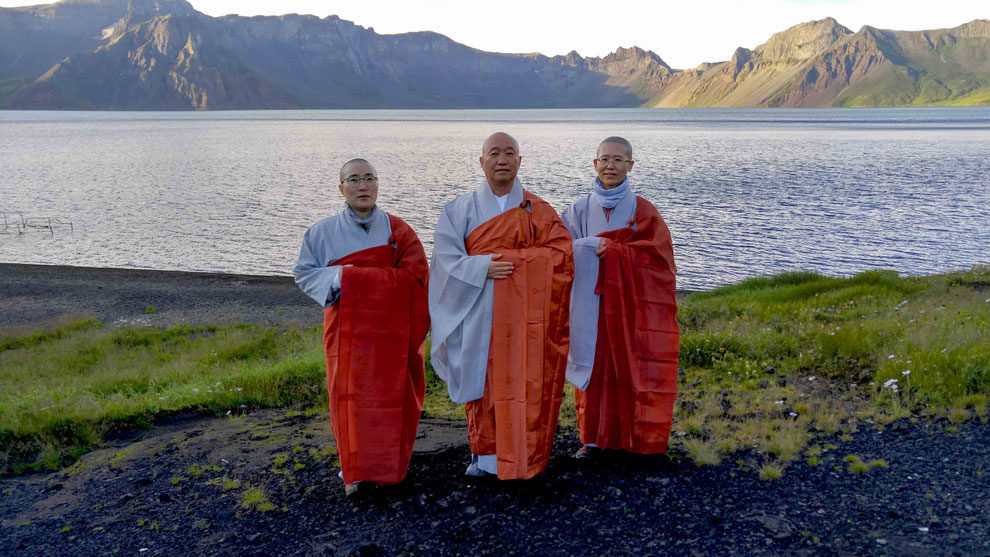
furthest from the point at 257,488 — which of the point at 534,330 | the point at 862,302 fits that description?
the point at 862,302

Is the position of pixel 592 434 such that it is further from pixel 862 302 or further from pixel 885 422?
pixel 862 302

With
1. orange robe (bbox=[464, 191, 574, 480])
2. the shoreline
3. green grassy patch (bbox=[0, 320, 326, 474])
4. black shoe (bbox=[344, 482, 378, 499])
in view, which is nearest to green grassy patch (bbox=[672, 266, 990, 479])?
orange robe (bbox=[464, 191, 574, 480])

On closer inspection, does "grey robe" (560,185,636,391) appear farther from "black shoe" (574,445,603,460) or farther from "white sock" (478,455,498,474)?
"white sock" (478,455,498,474)

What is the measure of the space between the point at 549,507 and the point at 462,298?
1.84 metres

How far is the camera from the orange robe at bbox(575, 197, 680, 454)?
6.32 m

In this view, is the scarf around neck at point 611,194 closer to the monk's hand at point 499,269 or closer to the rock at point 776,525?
the monk's hand at point 499,269

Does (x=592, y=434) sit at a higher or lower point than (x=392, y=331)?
lower

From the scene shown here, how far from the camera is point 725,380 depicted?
9562mm

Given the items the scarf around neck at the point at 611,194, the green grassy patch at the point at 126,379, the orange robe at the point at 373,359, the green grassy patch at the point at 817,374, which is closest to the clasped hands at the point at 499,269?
the orange robe at the point at 373,359

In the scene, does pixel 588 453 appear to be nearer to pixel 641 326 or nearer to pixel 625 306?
pixel 641 326

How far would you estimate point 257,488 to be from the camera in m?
6.57

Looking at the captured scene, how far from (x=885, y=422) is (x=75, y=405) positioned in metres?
9.73

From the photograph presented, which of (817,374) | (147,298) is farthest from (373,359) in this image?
(147,298)

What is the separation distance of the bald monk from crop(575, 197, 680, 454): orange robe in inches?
20.7
